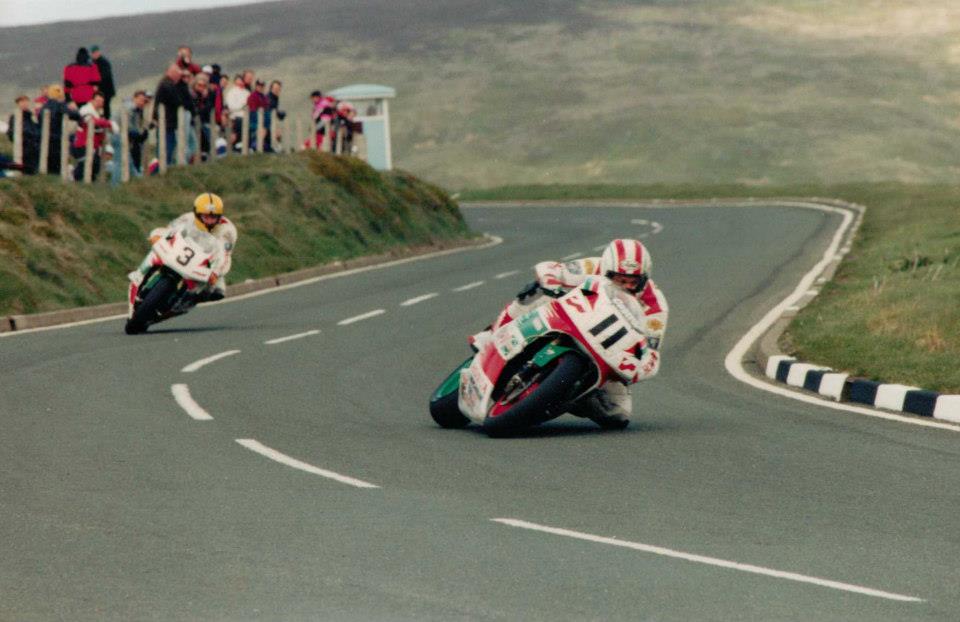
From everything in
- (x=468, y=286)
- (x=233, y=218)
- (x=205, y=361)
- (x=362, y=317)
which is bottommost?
(x=233, y=218)

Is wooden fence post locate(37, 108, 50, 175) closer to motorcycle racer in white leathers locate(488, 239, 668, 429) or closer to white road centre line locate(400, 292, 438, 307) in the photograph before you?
white road centre line locate(400, 292, 438, 307)

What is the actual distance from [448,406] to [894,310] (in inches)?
286

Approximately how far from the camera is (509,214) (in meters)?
58.0

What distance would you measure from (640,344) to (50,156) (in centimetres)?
1952

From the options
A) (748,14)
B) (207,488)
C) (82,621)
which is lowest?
(748,14)

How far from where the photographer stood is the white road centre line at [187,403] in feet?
43.6

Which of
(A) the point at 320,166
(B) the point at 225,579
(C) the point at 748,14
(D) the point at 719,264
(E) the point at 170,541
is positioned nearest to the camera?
(B) the point at 225,579

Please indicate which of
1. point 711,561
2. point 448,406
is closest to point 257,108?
point 448,406

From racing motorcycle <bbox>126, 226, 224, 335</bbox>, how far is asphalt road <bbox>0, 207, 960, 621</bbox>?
276cm

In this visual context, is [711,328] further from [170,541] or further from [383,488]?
[170,541]

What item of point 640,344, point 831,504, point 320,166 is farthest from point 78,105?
point 831,504

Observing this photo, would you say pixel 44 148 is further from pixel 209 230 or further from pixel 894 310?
pixel 894 310

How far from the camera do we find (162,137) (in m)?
33.2

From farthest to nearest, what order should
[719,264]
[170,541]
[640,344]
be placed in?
[719,264], [640,344], [170,541]
